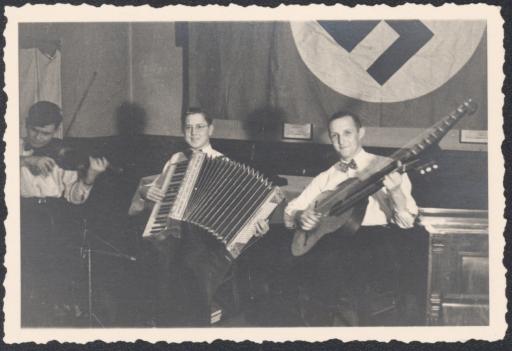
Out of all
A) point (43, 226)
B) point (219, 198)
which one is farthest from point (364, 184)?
point (43, 226)

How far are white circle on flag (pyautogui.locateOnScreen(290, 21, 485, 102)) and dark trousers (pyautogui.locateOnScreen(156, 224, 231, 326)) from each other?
111 cm

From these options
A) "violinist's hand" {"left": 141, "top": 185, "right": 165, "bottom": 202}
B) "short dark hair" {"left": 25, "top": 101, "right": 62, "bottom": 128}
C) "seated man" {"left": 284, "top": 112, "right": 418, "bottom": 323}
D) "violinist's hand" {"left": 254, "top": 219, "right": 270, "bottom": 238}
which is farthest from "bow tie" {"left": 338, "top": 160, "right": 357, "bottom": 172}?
"short dark hair" {"left": 25, "top": 101, "right": 62, "bottom": 128}

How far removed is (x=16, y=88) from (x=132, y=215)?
2.91ft

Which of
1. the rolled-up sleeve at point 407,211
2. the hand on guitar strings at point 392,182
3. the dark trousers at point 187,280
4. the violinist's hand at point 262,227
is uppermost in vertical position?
the hand on guitar strings at point 392,182

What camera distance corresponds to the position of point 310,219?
3869mm

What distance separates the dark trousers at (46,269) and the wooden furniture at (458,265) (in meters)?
1.82

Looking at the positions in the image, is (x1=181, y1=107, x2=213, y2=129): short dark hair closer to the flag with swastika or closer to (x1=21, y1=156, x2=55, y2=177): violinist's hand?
the flag with swastika

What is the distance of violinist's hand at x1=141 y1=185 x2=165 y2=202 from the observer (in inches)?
153

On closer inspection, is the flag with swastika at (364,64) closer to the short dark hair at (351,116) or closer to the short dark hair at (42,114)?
the short dark hair at (351,116)

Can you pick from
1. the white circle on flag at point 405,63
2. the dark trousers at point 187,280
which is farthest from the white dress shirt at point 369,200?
the dark trousers at point 187,280

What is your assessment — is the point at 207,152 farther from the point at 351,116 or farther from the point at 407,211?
the point at 407,211

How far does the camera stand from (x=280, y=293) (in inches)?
154

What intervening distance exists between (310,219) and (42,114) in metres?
1.49

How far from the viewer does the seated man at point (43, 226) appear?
393cm
